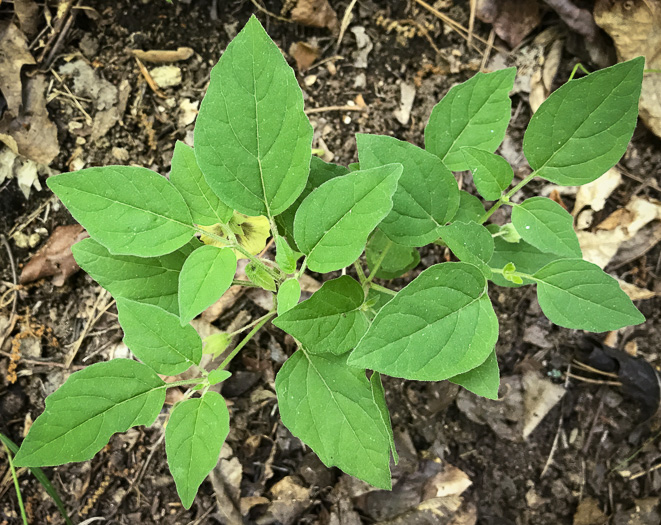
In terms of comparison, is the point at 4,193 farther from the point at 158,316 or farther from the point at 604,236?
the point at 604,236

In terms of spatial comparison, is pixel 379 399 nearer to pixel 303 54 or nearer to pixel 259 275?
pixel 259 275

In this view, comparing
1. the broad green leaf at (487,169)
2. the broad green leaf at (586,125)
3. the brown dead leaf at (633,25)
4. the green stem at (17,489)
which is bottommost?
the green stem at (17,489)

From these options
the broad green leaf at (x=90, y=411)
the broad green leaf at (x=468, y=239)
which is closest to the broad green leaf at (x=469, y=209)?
the broad green leaf at (x=468, y=239)

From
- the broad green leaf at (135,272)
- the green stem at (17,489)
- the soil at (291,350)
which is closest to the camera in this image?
the broad green leaf at (135,272)

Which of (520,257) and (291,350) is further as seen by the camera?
(291,350)

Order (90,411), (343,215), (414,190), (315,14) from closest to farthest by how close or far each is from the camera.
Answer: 1. (343,215)
2. (90,411)
3. (414,190)
4. (315,14)

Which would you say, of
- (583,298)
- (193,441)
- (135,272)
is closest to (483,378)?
(583,298)

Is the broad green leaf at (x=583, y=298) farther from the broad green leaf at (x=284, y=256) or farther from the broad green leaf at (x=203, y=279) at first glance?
the broad green leaf at (x=203, y=279)

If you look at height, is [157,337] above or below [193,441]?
above

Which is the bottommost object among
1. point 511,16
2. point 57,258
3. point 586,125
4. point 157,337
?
point 57,258
